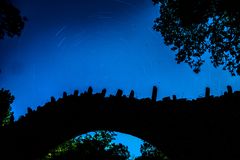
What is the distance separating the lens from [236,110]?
28.2ft

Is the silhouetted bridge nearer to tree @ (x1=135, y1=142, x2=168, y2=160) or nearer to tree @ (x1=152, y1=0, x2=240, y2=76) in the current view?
tree @ (x1=152, y1=0, x2=240, y2=76)

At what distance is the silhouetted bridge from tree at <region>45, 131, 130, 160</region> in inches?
893

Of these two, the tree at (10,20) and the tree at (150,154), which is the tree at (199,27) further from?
the tree at (150,154)

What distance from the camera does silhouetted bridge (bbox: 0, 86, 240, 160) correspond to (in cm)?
870

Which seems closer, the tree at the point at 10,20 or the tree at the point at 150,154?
the tree at the point at 10,20

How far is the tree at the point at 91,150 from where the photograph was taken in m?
33.6

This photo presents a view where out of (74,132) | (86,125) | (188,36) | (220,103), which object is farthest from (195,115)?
(188,36)

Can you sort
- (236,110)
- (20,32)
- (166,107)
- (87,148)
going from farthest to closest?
1. (87,148)
2. (20,32)
3. (166,107)
4. (236,110)

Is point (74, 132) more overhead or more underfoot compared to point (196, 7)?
more underfoot

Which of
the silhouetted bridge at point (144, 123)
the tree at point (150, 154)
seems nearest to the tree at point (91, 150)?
the tree at point (150, 154)

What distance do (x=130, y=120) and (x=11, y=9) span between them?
7.52 m

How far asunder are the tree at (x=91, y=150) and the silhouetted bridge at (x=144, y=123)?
2268 centimetres

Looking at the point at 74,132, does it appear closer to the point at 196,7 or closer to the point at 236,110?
the point at 236,110

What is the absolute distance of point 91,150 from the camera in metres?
35.6
